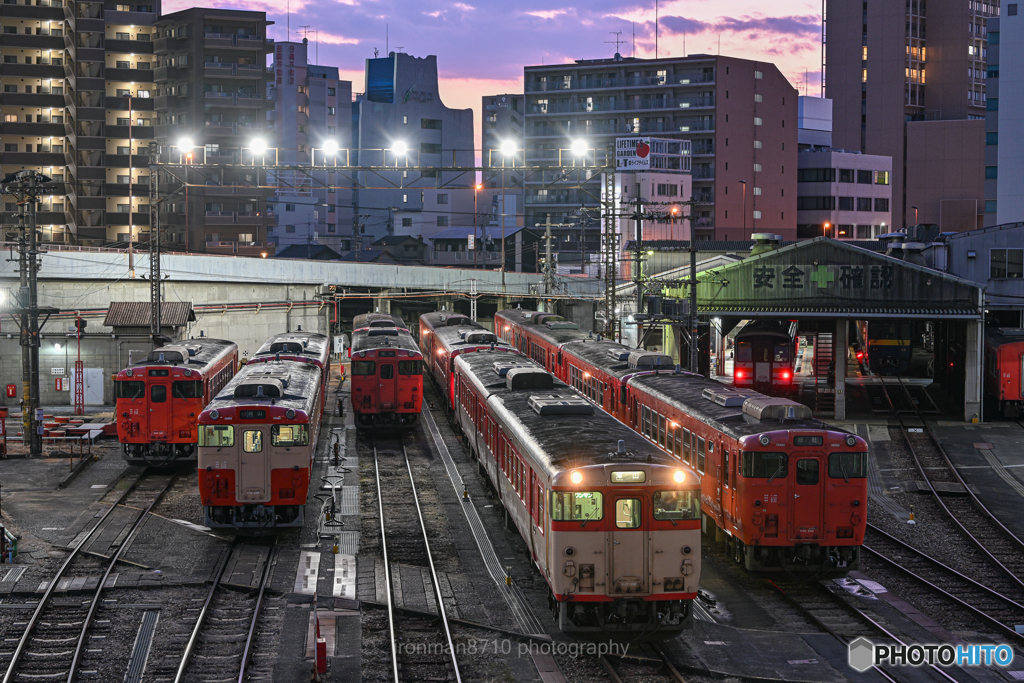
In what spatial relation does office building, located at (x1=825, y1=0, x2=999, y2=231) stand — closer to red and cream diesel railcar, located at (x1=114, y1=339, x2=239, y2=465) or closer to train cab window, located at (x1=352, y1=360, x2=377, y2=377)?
train cab window, located at (x1=352, y1=360, x2=377, y2=377)

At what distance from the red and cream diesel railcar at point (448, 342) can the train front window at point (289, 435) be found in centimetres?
1202

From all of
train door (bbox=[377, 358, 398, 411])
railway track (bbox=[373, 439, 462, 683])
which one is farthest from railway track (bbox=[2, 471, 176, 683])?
train door (bbox=[377, 358, 398, 411])

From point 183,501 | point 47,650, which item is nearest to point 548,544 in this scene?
point 47,650

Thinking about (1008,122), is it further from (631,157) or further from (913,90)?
(913,90)

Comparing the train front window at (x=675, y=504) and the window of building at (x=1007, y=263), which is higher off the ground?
the window of building at (x=1007, y=263)

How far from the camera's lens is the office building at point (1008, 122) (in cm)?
6312

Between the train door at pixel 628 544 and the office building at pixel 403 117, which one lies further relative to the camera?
the office building at pixel 403 117

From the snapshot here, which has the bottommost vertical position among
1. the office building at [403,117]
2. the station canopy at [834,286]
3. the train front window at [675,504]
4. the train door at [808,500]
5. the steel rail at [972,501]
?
the steel rail at [972,501]

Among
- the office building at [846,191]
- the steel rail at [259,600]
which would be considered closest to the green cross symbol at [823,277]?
the steel rail at [259,600]

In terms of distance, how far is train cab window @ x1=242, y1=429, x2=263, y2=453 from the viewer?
20.6 metres

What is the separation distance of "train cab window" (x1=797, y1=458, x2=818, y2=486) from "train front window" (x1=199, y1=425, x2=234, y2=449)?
421 inches

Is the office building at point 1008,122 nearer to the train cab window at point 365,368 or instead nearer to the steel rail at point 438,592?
the train cab window at point 365,368

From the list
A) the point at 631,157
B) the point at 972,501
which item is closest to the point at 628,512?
the point at 972,501

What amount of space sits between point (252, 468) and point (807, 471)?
10.5 m
